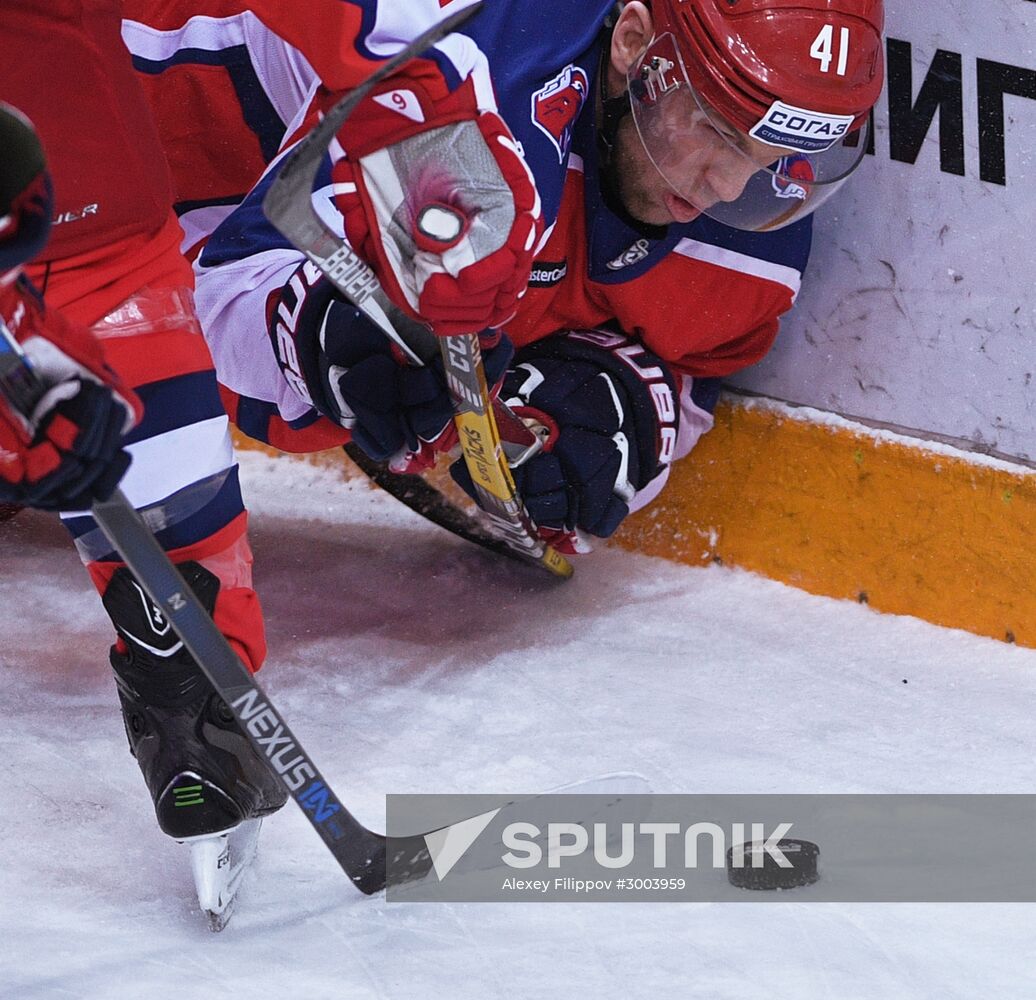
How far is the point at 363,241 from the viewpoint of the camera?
1533 millimetres

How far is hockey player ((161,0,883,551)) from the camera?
153 centimetres

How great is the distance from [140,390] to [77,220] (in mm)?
159

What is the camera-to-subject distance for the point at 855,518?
6.95ft

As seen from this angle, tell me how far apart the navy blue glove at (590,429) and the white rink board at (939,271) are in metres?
0.24

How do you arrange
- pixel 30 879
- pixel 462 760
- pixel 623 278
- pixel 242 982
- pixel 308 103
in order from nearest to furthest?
pixel 242 982 → pixel 30 879 → pixel 462 760 → pixel 308 103 → pixel 623 278

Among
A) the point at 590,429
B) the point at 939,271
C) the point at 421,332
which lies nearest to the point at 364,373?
the point at 421,332

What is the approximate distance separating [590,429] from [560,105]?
48cm

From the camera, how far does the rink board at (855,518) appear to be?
6.50 feet

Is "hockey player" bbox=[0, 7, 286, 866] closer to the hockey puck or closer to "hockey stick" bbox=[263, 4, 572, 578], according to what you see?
"hockey stick" bbox=[263, 4, 572, 578]

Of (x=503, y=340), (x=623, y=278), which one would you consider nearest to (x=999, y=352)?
(x=623, y=278)

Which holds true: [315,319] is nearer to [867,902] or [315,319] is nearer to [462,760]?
[462,760]

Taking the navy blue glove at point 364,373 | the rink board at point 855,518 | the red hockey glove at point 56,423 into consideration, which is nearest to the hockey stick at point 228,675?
the red hockey glove at point 56,423

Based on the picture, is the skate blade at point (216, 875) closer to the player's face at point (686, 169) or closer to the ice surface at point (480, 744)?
the ice surface at point (480, 744)

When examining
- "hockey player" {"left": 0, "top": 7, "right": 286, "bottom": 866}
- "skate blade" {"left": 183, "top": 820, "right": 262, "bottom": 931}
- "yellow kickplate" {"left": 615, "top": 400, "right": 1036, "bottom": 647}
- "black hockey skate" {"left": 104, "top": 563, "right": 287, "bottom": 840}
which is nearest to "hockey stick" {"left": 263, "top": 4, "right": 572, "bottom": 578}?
"hockey player" {"left": 0, "top": 7, "right": 286, "bottom": 866}
